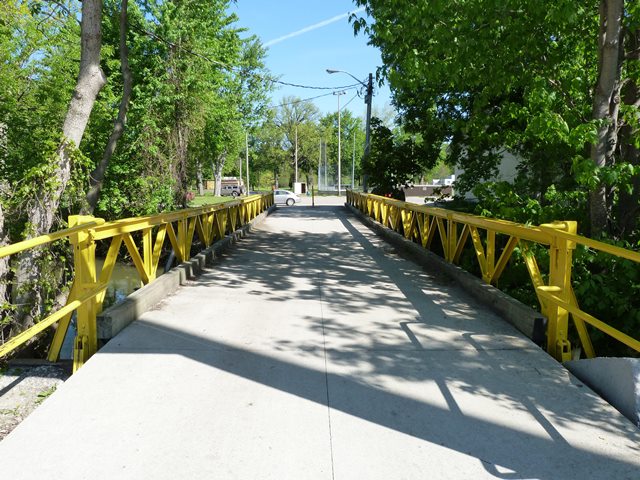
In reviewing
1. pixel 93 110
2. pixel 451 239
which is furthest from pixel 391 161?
pixel 451 239

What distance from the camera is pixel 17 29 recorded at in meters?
15.0

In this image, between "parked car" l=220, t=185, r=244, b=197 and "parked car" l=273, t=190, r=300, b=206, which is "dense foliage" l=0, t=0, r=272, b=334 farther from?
"parked car" l=220, t=185, r=244, b=197

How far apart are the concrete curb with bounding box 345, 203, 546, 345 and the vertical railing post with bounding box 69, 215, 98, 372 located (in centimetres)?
413

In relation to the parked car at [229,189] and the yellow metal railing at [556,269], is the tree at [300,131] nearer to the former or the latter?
the parked car at [229,189]

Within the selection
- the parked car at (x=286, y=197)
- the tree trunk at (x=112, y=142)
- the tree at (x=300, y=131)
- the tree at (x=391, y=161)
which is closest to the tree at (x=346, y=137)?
the tree at (x=300, y=131)

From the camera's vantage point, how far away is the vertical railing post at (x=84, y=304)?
446 centimetres

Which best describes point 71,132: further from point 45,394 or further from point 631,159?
point 631,159

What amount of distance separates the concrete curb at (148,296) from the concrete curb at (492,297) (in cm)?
392

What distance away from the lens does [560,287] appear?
461cm

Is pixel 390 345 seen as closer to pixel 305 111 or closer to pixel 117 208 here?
pixel 117 208

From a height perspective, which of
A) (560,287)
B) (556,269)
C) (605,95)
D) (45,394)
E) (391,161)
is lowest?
(45,394)

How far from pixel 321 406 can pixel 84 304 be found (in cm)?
239

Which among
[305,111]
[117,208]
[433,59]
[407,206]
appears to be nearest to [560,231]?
[433,59]

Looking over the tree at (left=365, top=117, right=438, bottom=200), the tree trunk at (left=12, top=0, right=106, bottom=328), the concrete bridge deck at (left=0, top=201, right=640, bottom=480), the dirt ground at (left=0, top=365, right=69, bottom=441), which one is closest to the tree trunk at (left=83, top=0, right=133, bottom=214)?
the tree trunk at (left=12, top=0, right=106, bottom=328)
